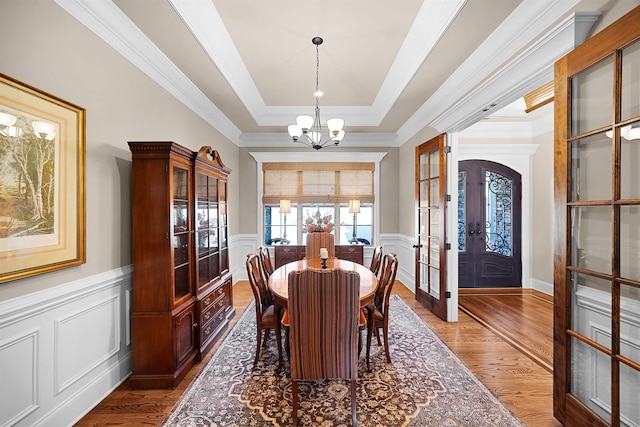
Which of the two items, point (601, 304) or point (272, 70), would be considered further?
point (272, 70)

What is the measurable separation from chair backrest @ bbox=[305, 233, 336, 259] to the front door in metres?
2.57

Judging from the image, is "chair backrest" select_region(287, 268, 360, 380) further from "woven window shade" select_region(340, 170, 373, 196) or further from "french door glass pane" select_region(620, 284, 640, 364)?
"woven window shade" select_region(340, 170, 373, 196)

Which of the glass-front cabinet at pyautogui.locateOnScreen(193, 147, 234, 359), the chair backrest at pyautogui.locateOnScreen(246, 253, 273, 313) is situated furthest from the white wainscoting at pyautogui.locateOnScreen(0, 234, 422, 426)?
the chair backrest at pyautogui.locateOnScreen(246, 253, 273, 313)

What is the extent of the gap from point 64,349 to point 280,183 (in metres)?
4.11

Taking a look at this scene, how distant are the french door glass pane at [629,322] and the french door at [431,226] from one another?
2.09m

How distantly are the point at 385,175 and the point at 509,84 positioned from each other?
3254 mm

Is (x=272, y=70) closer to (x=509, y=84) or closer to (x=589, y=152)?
(x=509, y=84)

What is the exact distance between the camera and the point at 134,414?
1.91 metres

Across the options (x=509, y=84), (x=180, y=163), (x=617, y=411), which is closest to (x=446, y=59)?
(x=509, y=84)

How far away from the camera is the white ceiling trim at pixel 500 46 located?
75.5 inches

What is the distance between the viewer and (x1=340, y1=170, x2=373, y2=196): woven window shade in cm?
554

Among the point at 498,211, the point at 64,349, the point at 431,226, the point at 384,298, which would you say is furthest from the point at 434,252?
the point at 64,349

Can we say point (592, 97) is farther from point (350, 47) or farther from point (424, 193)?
point (424, 193)

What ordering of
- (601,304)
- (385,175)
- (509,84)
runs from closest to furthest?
(601,304) → (509,84) → (385,175)
